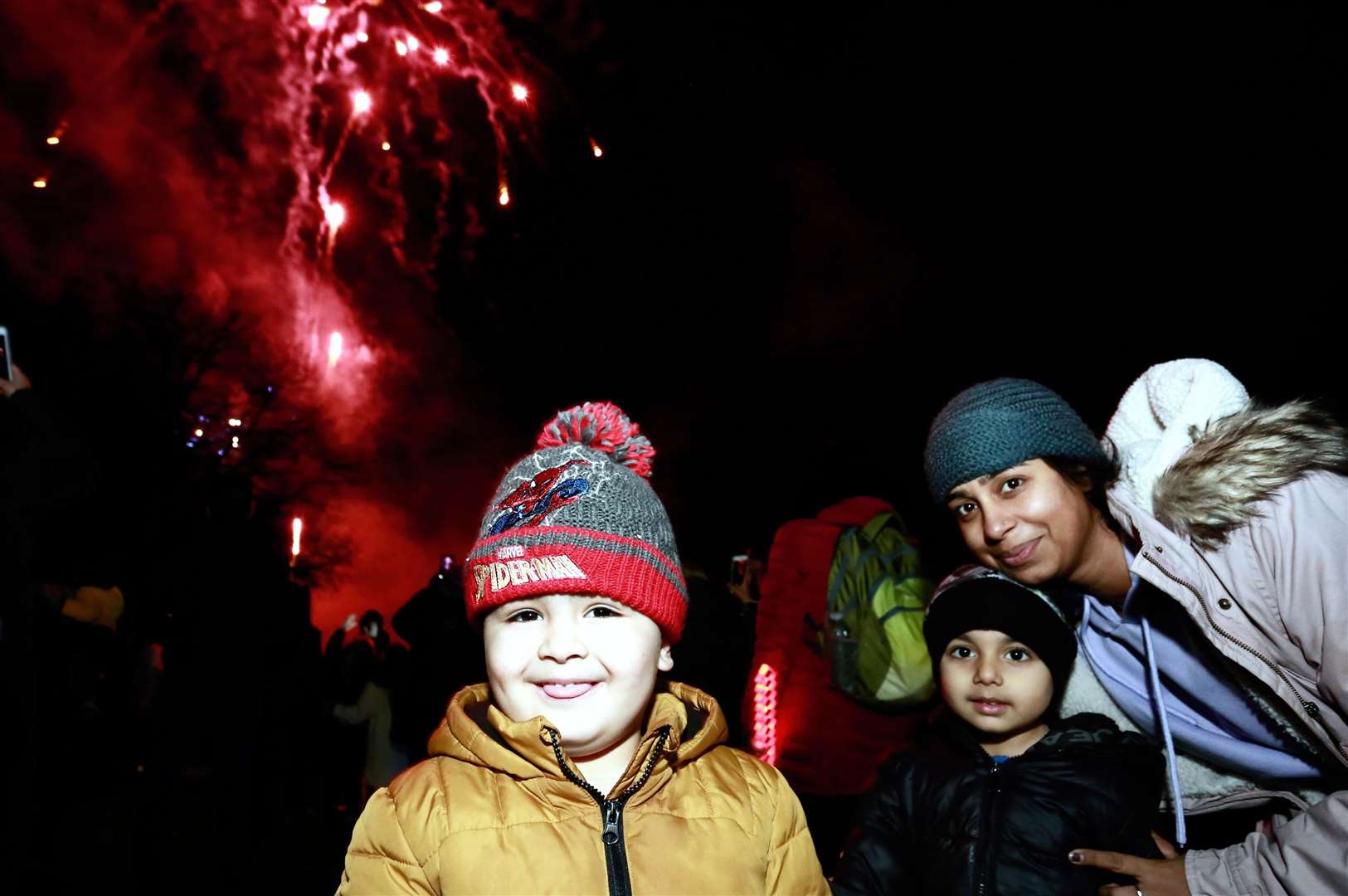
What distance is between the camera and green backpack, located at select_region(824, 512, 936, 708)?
3.74 m

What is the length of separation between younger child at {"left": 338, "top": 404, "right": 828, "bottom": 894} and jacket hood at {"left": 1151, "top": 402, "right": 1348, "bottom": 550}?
1407mm

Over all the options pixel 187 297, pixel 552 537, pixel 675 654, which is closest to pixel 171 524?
pixel 187 297

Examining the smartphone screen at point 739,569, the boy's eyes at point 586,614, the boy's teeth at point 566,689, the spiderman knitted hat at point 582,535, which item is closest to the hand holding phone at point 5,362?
the spiderman knitted hat at point 582,535

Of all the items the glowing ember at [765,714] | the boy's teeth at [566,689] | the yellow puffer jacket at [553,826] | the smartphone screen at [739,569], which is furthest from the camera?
the smartphone screen at [739,569]

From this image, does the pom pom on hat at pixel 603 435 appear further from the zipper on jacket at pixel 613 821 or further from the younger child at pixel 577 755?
the zipper on jacket at pixel 613 821

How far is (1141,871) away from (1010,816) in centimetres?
A: 34

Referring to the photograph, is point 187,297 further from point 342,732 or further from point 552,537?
point 552,537

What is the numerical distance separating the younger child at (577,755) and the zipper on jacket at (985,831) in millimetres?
567

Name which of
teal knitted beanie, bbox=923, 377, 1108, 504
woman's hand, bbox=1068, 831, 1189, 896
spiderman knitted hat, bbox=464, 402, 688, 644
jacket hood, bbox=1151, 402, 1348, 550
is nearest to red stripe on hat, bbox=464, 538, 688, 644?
spiderman knitted hat, bbox=464, 402, 688, 644

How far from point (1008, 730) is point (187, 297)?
20277 millimetres

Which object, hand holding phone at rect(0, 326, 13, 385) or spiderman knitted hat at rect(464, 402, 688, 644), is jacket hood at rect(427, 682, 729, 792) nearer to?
spiderman knitted hat at rect(464, 402, 688, 644)

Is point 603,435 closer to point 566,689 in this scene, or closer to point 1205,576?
point 566,689

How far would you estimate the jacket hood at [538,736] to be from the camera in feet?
5.90

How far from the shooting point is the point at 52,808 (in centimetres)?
619
